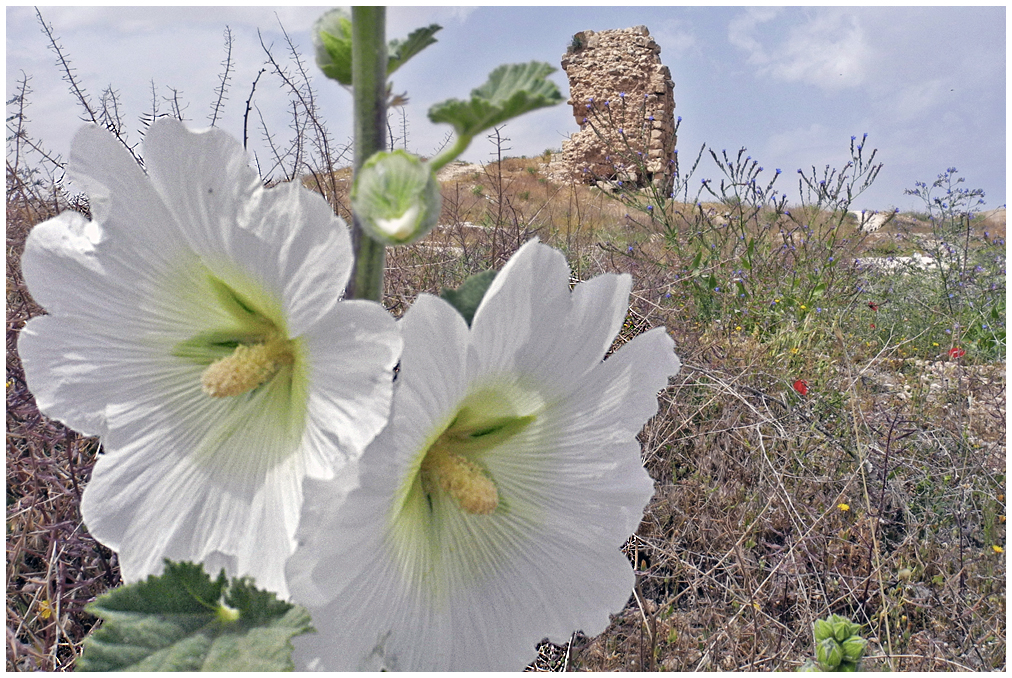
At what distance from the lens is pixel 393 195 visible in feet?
1.35

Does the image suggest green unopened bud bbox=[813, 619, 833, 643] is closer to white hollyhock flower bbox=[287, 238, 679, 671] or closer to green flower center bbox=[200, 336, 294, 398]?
white hollyhock flower bbox=[287, 238, 679, 671]

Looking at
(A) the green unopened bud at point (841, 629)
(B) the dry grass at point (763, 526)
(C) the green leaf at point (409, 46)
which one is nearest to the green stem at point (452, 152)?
(C) the green leaf at point (409, 46)

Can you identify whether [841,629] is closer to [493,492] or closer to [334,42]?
[493,492]

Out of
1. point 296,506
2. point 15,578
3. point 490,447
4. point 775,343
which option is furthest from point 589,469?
point 775,343

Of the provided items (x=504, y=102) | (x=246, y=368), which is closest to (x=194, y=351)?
(x=246, y=368)

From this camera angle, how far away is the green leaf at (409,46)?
526 millimetres

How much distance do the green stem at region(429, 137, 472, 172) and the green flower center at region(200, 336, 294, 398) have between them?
0.63 feet

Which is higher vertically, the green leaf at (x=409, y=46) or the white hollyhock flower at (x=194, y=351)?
the green leaf at (x=409, y=46)

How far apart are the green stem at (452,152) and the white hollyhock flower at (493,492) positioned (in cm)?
8

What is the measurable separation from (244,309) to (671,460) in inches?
63.6

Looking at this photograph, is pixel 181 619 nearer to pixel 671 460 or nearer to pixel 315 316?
pixel 315 316

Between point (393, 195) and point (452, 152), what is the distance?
0.06 meters

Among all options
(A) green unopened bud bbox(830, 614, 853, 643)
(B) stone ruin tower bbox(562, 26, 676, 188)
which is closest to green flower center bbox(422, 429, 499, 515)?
(A) green unopened bud bbox(830, 614, 853, 643)

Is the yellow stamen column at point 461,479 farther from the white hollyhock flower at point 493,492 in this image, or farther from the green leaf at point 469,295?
the green leaf at point 469,295
